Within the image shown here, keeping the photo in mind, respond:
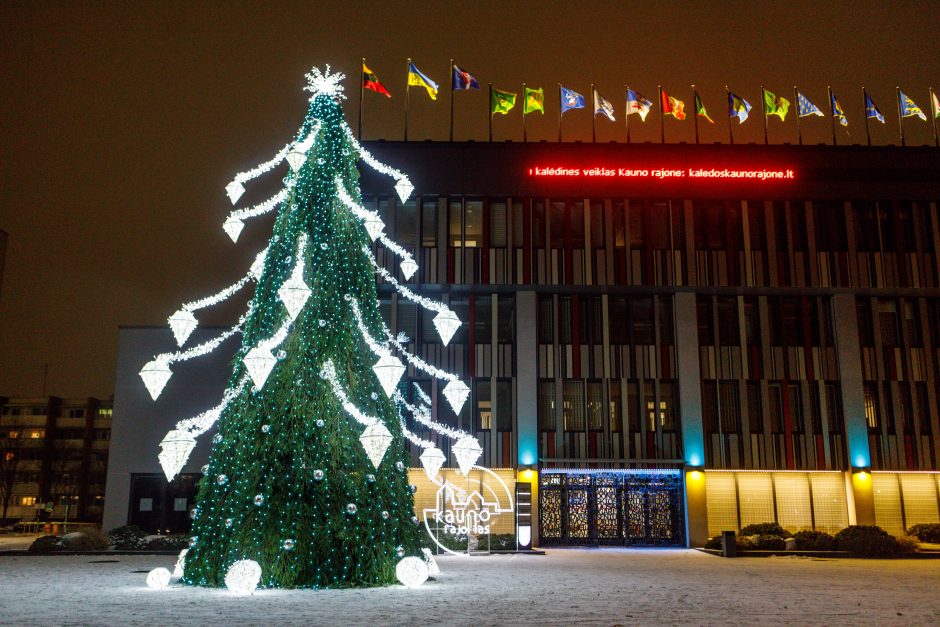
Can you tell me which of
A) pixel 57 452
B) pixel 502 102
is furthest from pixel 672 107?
pixel 57 452

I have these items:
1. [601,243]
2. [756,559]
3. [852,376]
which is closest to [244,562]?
[756,559]

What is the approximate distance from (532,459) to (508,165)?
12.8 meters

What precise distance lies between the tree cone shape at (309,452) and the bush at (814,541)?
→ 19.3 meters

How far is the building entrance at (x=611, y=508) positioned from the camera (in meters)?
33.6

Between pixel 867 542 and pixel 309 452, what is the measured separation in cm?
2222

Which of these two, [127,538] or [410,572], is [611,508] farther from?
[410,572]

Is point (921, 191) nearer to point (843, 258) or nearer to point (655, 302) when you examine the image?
point (843, 258)

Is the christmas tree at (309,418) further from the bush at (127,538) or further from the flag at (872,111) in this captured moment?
the flag at (872,111)

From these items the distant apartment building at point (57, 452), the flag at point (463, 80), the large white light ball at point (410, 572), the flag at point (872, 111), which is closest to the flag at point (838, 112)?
the flag at point (872, 111)

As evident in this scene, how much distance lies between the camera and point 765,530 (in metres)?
32.4

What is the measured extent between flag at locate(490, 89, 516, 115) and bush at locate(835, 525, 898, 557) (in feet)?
69.4

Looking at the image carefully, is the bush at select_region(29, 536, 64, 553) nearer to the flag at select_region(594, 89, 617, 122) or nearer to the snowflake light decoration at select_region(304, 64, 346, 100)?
the snowflake light decoration at select_region(304, 64, 346, 100)

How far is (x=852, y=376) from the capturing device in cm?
3491

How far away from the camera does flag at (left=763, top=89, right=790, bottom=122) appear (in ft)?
117
